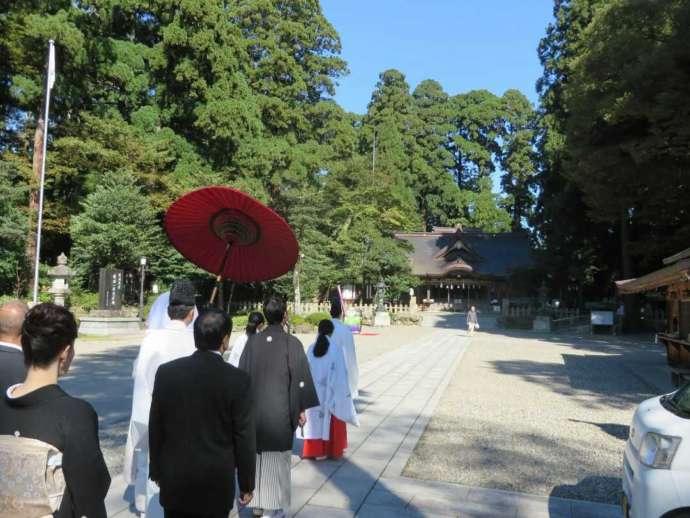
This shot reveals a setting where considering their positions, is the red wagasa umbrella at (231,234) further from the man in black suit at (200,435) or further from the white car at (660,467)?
the white car at (660,467)

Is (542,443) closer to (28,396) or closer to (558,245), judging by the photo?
(28,396)

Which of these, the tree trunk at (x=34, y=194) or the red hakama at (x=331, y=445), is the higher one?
the tree trunk at (x=34, y=194)

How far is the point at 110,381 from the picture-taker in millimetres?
9523

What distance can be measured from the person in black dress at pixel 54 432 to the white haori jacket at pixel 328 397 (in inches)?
136

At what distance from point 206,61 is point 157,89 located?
2628mm

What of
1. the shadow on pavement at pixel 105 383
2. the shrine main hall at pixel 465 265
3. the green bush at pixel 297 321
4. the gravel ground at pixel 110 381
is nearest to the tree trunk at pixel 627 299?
the gravel ground at pixel 110 381

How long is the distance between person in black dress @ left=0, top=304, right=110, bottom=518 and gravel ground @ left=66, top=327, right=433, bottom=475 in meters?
3.54

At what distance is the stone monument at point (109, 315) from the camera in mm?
18750

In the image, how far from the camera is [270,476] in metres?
3.71

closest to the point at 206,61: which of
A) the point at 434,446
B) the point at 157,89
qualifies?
the point at 157,89

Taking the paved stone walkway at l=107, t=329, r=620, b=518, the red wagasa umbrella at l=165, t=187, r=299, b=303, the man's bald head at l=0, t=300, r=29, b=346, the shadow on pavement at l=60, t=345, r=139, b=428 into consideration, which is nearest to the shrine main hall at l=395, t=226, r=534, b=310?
the shadow on pavement at l=60, t=345, r=139, b=428

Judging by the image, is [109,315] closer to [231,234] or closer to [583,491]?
[231,234]

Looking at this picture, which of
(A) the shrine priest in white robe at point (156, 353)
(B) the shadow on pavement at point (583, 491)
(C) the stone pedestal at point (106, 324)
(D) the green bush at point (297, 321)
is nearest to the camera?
(A) the shrine priest in white robe at point (156, 353)

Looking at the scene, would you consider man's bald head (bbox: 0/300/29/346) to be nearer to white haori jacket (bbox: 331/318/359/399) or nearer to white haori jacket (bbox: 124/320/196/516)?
white haori jacket (bbox: 124/320/196/516)
